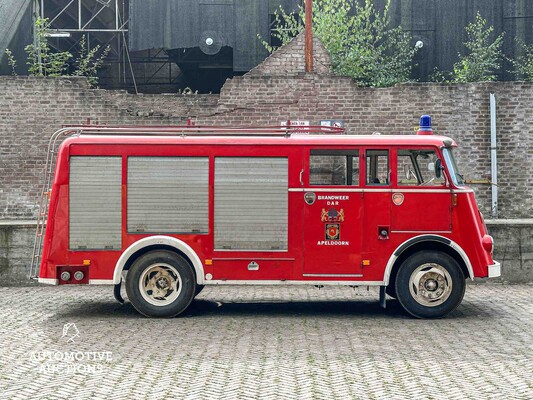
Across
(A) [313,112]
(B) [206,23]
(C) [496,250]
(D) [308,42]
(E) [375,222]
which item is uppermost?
(B) [206,23]

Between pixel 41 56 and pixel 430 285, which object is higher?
pixel 41 56

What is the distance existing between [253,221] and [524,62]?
1782cm

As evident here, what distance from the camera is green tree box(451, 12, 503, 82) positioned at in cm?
2558

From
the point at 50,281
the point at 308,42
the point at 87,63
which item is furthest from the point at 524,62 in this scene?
the point at 50,281

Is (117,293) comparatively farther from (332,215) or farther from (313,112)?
(313,112)

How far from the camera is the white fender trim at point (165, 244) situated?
12305 mm

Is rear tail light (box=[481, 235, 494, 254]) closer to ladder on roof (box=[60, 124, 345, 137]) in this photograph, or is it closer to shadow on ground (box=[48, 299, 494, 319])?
shadow on ground (box=[48, 299, 494, 319])

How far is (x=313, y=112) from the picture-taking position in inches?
782

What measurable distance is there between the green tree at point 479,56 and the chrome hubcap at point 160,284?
14.7 meters

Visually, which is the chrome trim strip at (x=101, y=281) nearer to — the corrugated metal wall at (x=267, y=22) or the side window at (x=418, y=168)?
the side window at (x=418, y=168)

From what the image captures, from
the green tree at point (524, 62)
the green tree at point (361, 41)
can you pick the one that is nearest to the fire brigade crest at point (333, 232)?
the green tree at point (361, 41)

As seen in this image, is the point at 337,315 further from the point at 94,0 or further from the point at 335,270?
the point at 94,0

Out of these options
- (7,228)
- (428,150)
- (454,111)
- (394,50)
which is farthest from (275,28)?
(428,150)

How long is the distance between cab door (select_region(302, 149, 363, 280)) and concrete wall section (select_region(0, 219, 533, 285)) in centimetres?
465
